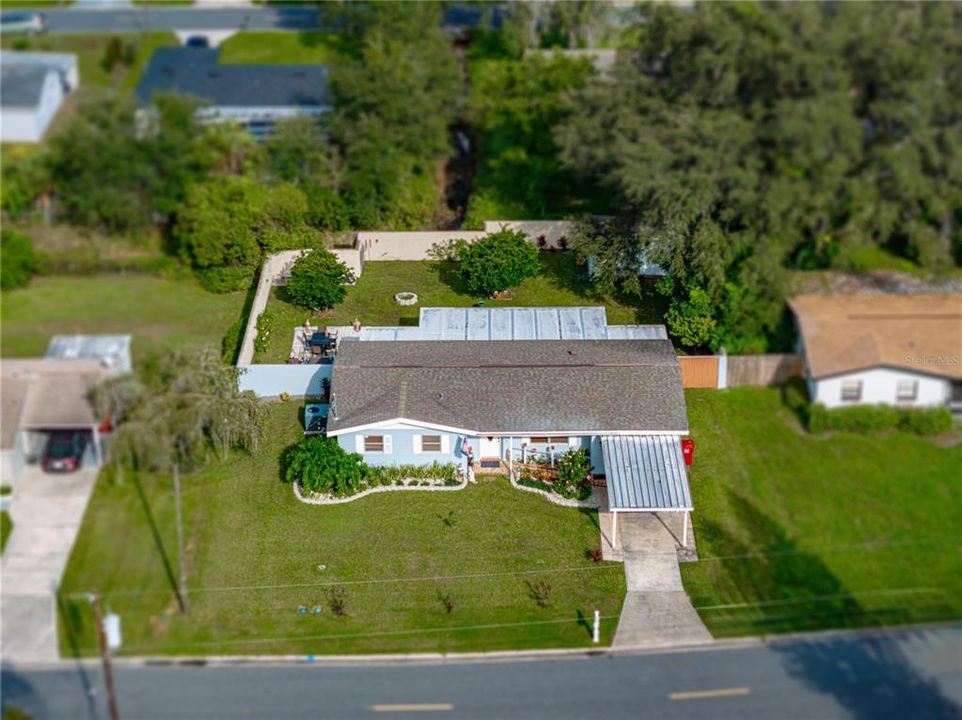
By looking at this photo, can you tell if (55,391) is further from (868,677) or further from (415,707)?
(868,677)

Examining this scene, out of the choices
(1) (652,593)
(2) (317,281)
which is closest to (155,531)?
(1) (652,593)

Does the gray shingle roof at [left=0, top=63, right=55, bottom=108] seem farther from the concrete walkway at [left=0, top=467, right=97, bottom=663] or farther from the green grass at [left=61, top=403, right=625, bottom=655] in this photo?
the concrete walkway at [left=0, top=467, right=97, bottom=663]

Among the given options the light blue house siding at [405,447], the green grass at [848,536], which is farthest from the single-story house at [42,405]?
the green grass at [848,536]

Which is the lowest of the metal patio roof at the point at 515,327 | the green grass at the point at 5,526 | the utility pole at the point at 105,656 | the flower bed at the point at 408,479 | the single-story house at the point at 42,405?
the flower bed at the point at 408,479

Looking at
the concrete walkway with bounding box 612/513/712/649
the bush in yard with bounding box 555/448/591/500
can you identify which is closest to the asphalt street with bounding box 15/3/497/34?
the bush in yard with bounding box 555/448/591/500

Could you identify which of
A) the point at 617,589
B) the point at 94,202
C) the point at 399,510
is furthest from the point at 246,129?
the point at 617,589

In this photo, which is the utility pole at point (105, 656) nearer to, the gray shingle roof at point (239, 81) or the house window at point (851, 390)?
the house window at point (851, 390)
